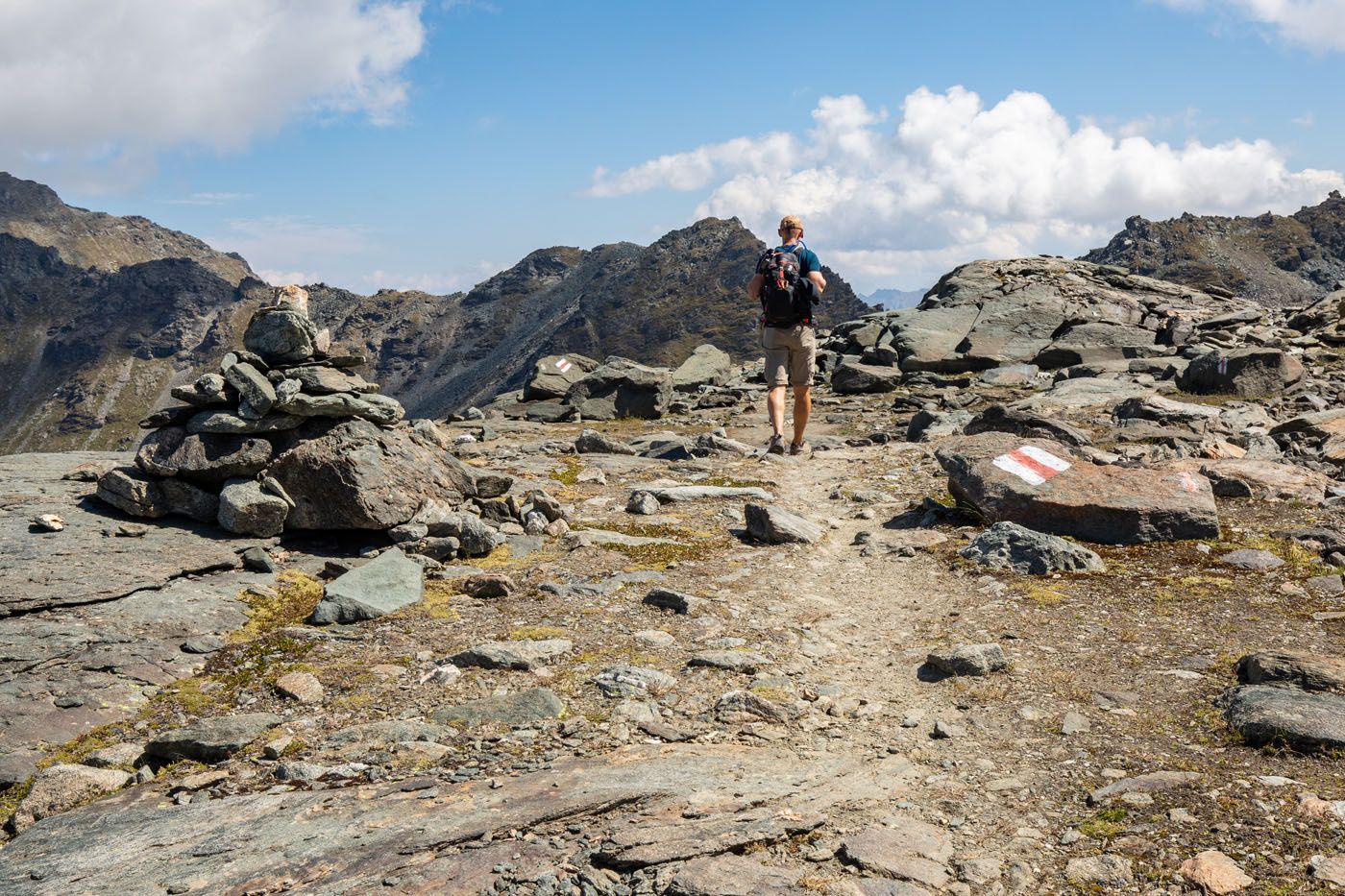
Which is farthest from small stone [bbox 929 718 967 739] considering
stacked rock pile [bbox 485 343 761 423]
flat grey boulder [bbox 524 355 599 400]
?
flat grey boulder [bbox 524 355 599 400]

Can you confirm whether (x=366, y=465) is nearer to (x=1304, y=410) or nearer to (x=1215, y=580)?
(x=1215, y=580)

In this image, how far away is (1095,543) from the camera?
11.6m

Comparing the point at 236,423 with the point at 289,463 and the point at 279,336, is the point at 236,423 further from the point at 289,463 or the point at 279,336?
the point at 279,336

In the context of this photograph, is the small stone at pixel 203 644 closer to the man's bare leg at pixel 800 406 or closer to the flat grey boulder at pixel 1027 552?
the flat grey boulder at pixel 1027 552

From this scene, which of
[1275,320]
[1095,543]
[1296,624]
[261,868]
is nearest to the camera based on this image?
[261,868]

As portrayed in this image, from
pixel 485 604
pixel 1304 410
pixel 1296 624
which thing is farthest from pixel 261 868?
pixel 1304 410

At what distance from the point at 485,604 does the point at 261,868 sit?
499 centimetres

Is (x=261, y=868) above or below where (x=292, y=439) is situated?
below

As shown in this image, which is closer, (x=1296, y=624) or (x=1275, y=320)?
(x=1296, y=624)

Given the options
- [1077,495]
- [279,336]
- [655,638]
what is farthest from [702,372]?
[655,638]

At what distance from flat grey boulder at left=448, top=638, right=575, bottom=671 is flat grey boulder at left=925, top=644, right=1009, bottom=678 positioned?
135 inches

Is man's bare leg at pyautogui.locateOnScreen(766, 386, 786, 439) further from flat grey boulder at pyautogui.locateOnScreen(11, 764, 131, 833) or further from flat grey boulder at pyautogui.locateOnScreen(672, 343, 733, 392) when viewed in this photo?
flat grey boulder at pyautogui.locateOnScreen(672, 343, 733, 392)

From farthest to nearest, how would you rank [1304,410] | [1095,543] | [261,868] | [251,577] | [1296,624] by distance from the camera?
[1304,410], [1095,543], [251,577], [1296,624], [261,868]

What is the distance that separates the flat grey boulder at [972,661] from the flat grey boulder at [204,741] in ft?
18.6
